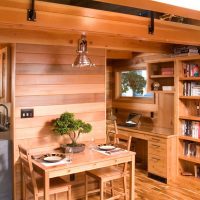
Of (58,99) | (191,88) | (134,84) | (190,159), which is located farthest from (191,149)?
(58,99)

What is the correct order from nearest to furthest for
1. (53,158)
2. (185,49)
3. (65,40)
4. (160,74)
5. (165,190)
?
(53,158), (65,40), (165,190), (185,49), (160,74)

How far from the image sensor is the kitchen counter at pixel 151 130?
4551 mm

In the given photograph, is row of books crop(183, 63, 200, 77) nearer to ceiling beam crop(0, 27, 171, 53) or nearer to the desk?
ceiling beam crop(0, 27, 171, 53)

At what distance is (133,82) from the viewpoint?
6.04 m

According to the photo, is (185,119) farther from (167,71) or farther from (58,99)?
(58,99)

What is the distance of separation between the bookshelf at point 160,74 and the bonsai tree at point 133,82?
59 centimetres

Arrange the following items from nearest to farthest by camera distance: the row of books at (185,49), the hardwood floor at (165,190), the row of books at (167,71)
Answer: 1. the hardwood floor at (165,190)
2. the row of books at (185,49)
3. the row of books at (167,71)

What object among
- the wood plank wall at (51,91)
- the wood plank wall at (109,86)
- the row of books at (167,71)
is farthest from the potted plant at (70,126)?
the wood plank wall at (109,86)

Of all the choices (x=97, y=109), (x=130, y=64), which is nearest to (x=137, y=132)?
(x=97, y=109)

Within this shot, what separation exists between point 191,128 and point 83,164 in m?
2.25

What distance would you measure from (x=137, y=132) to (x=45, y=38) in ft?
7.90

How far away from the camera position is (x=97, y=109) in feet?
13.7

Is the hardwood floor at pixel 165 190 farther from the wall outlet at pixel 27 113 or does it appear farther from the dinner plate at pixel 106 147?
the wall outlet at pixel 27 113

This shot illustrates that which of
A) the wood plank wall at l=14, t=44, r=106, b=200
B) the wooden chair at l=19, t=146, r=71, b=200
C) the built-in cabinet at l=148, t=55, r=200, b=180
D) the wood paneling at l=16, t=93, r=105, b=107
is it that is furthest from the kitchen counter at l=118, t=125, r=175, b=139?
the wooden chair at l=19, t=146, r=71, b=200
